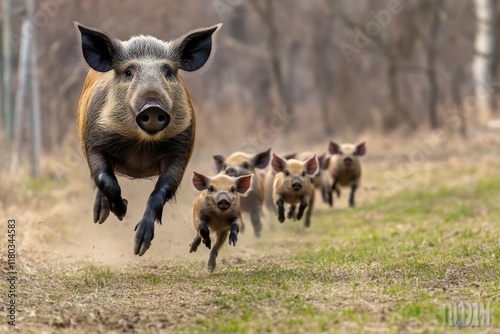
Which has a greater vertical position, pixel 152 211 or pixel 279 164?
pixel 279 164

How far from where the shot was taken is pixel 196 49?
338 inches

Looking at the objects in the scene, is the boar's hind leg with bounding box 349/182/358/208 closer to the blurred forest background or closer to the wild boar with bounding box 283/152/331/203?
the wild boar with bounding box 283/152/331/203

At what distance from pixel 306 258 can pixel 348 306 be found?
9.95 feet

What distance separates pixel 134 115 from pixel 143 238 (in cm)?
102

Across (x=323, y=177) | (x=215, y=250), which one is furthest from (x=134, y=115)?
(x=323, y=177)

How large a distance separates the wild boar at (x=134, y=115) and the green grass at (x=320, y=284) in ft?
2.24

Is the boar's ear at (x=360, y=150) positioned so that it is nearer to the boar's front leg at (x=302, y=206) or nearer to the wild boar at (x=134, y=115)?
the boar's front leg at (x=302, y=206)

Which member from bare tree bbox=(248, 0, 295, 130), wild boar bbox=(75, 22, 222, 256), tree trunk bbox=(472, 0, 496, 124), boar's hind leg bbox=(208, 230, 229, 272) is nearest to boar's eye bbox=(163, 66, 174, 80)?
wild boar bbox=(75, 22, 222, 256)

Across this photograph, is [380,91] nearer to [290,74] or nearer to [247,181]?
[290,74]

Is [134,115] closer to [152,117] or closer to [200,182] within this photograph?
[152,117]

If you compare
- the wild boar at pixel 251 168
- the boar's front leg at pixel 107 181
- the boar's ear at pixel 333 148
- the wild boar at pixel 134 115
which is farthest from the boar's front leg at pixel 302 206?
the boar's ear at pixel 333 148

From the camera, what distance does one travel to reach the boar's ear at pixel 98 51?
8.12 metres

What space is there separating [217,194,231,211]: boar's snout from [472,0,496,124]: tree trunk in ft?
62.5

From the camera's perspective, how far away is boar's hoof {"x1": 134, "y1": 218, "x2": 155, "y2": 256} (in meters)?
7.46
